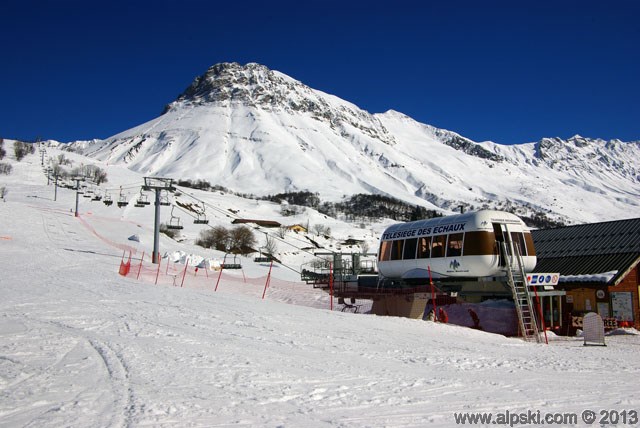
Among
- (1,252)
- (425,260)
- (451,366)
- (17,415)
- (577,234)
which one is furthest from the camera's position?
(1,252)

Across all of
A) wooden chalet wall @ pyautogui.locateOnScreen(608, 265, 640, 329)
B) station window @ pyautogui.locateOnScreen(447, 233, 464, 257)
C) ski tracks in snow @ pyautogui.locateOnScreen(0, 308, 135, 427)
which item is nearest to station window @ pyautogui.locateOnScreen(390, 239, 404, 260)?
station window @ pyautogui.locateOnScreen(447, 233, 464, 257)

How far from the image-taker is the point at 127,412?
602 cm

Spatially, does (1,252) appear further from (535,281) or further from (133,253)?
(535,281)

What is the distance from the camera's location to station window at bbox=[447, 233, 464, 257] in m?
19.8

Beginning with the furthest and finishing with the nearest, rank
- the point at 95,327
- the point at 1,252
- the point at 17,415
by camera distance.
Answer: the point at 1,252 < the point at 95,327 < the point at 17,415

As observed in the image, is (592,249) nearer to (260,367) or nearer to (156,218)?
(260,367)

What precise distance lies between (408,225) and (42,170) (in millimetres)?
127283

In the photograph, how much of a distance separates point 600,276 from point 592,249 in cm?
391

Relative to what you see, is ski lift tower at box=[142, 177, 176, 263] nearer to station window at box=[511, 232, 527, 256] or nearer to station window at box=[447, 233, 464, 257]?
station window at box=[447, 233, 464, 257]

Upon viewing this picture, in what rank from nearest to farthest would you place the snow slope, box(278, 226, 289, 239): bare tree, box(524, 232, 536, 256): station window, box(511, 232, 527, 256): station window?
the snow slope < box(511, 232, 527, 256): station window < box(524, 232, 536, 256): station window < box(278, 226, 289, 239): bare tree

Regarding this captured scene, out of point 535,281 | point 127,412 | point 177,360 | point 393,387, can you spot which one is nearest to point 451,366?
point 393,387

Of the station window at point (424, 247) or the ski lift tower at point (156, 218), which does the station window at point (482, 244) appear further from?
the ski lift tower at point (156, 218)

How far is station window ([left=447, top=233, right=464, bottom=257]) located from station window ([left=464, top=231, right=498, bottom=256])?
0.49 meters

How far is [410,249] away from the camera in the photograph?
2266 centimetres
